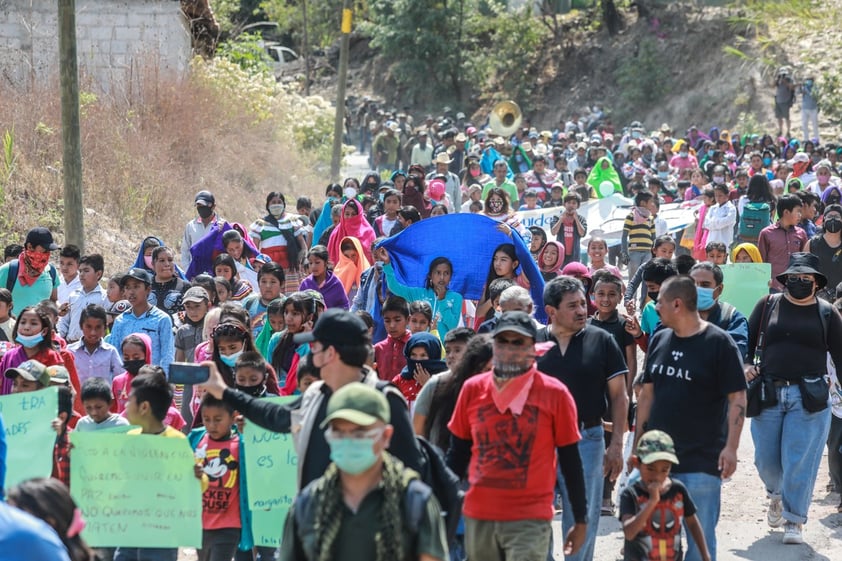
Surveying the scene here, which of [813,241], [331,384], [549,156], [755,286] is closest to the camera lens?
[331,384]

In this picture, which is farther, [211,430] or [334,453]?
[211,430]

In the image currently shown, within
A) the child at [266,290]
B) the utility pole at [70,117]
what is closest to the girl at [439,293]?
the child at [266,290]

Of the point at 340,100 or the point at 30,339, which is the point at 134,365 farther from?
the point at 340,100

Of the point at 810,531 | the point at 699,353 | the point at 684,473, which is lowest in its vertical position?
the point at 810,531

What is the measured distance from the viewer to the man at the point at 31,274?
424 inches

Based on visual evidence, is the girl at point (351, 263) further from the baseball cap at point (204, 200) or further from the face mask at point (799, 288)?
the face mask at point (799, 288)

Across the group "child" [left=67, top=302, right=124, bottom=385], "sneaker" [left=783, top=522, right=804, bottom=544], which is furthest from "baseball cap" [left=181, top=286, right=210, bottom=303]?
"sneaker" [left=783, top=522, right=804, bottom=544]

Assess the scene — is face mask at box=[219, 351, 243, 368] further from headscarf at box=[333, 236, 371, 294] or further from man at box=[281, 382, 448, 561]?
headscarf at box=[333, 236, 371, 294]

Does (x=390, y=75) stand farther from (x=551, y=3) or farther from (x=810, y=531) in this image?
(x=810, y=531)

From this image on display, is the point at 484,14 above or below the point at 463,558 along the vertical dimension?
above

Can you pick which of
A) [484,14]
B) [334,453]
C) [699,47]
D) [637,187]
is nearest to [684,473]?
[334,453]

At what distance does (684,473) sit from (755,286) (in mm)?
4489

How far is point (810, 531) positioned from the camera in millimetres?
8555

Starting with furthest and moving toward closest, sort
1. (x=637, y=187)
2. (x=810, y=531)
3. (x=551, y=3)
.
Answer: (x=551, y=3)
(x=637, y=187)
(x=810, y=531)
